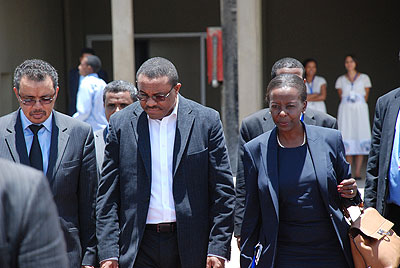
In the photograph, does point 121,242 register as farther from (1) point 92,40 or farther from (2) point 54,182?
(1) point 92,40

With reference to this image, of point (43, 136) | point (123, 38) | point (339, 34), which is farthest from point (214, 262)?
point (339, 34)

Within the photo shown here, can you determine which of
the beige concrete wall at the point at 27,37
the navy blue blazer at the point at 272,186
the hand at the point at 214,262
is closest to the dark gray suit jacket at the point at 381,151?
the navy blue blazer at the point at 272,186

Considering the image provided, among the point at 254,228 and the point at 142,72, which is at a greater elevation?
the point at 142,72

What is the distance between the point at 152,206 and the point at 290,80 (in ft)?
3.46

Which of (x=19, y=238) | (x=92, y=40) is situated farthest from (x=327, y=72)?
(x=19, y=238)

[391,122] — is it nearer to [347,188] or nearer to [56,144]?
[347,188]

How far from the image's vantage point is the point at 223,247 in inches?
142

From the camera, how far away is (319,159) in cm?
344

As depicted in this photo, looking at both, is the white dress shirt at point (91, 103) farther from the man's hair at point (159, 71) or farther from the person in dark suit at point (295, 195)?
the person in dark suit at point (295, 195)

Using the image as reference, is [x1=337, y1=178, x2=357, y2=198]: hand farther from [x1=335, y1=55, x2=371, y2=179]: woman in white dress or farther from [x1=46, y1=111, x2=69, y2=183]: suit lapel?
[x1=335, y1=55, x2=371, y2=179]: woman in white dress

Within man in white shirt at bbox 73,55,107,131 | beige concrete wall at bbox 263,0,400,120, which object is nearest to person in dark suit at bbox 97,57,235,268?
man in white shirt at bbox 73,55,107,131

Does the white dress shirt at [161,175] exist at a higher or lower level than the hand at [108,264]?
higher

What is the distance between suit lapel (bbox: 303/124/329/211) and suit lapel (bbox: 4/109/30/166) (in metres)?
1.55

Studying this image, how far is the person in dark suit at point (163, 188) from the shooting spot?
3578 millimetres
